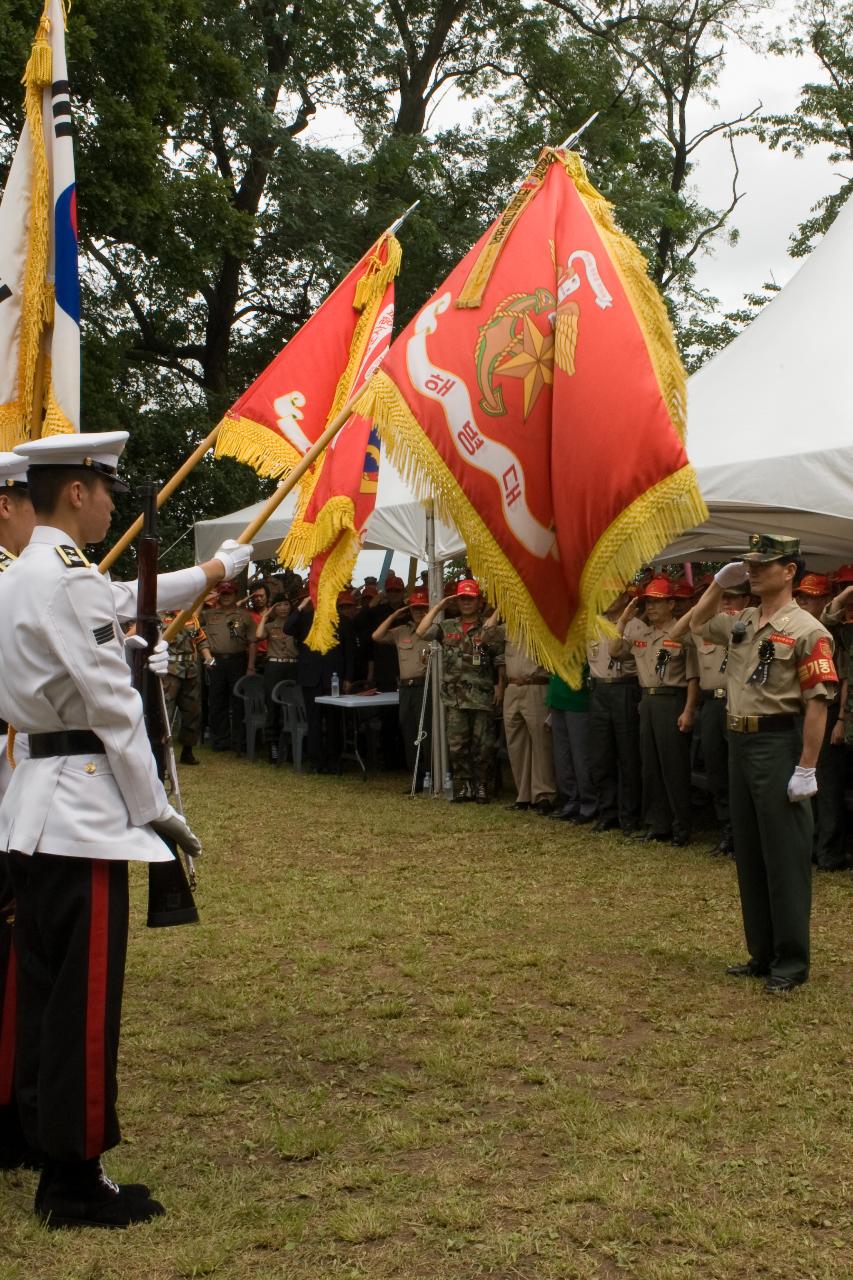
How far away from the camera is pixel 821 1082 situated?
4.78 metres

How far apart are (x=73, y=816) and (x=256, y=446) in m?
3.50

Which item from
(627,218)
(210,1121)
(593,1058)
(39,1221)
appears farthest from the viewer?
(627,218)

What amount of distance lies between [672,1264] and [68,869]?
1.93m

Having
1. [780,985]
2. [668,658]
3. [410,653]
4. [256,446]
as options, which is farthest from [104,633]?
[410,653]

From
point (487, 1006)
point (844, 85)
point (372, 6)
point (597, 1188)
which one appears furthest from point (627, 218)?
point (597, 1188)

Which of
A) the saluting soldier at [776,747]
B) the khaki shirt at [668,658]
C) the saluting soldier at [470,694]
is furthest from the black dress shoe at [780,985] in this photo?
the saluting soldier at [470,694]

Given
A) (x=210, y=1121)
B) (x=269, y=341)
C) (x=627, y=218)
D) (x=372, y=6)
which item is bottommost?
(x=210, y=1121)

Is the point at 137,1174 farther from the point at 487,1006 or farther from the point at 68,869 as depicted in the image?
the point at 487,1006

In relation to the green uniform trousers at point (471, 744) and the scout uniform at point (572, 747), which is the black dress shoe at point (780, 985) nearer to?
the scout uniform at point (572, 747)

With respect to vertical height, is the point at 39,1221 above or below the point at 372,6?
below

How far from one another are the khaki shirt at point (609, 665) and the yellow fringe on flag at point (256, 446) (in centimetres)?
393

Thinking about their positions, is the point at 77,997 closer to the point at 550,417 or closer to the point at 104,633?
the point at 104,633

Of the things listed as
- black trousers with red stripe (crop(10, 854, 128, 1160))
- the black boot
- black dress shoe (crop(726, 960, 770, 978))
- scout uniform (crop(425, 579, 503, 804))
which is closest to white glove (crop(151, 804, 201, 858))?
black trousers with red stripe (crop(10, 854, 128, 1160))

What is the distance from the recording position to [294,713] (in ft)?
47.4
